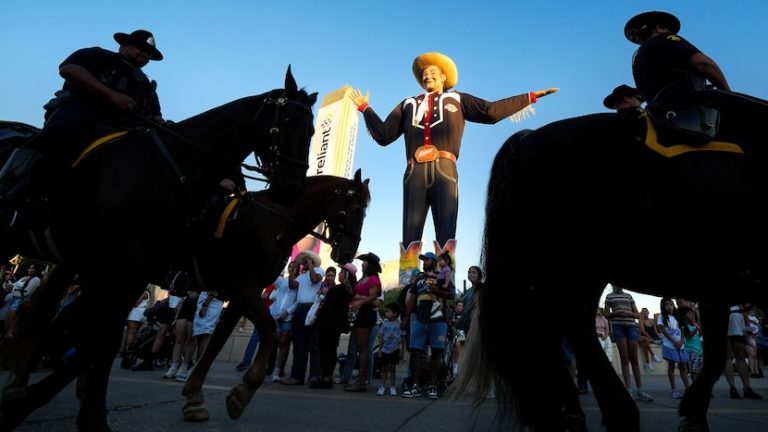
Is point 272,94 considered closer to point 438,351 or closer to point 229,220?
point 229,220

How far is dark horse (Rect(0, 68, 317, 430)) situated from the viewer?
267 centimetres

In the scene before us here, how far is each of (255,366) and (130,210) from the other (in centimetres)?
175

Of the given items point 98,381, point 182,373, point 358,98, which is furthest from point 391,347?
point 358,98

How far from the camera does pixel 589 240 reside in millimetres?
2480

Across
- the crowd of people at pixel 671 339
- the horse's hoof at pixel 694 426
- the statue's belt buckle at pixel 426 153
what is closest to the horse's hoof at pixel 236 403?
the horse's hoof at pixel 694 426

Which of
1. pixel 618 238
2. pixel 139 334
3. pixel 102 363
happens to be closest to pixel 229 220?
pixel 102 363

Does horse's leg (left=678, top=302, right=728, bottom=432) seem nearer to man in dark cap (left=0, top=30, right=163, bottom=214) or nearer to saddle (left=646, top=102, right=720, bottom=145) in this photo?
→ saddle (left=646, top=102, right=720, bottom=145)

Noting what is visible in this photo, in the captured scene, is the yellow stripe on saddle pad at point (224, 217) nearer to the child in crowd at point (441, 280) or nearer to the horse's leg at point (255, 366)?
the horse's leg at point (255, 366)

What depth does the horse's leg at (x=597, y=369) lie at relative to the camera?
7.28 ft

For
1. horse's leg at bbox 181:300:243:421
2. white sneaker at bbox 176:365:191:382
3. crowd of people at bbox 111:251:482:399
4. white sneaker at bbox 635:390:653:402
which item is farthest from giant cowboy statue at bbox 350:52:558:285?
horse's leg at bbox 181:300:243:421

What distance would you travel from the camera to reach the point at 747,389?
7969 mm

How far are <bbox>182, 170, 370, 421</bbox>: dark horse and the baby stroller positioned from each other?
641cm

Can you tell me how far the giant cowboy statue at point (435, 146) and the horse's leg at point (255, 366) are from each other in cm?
760

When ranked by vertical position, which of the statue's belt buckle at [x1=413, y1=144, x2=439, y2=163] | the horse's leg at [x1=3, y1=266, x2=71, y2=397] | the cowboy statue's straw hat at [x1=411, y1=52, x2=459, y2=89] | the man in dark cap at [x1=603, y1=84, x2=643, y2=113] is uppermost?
the cowboy statue's straw hat at [x1=411, y1=52, x2=459, y2=89]
